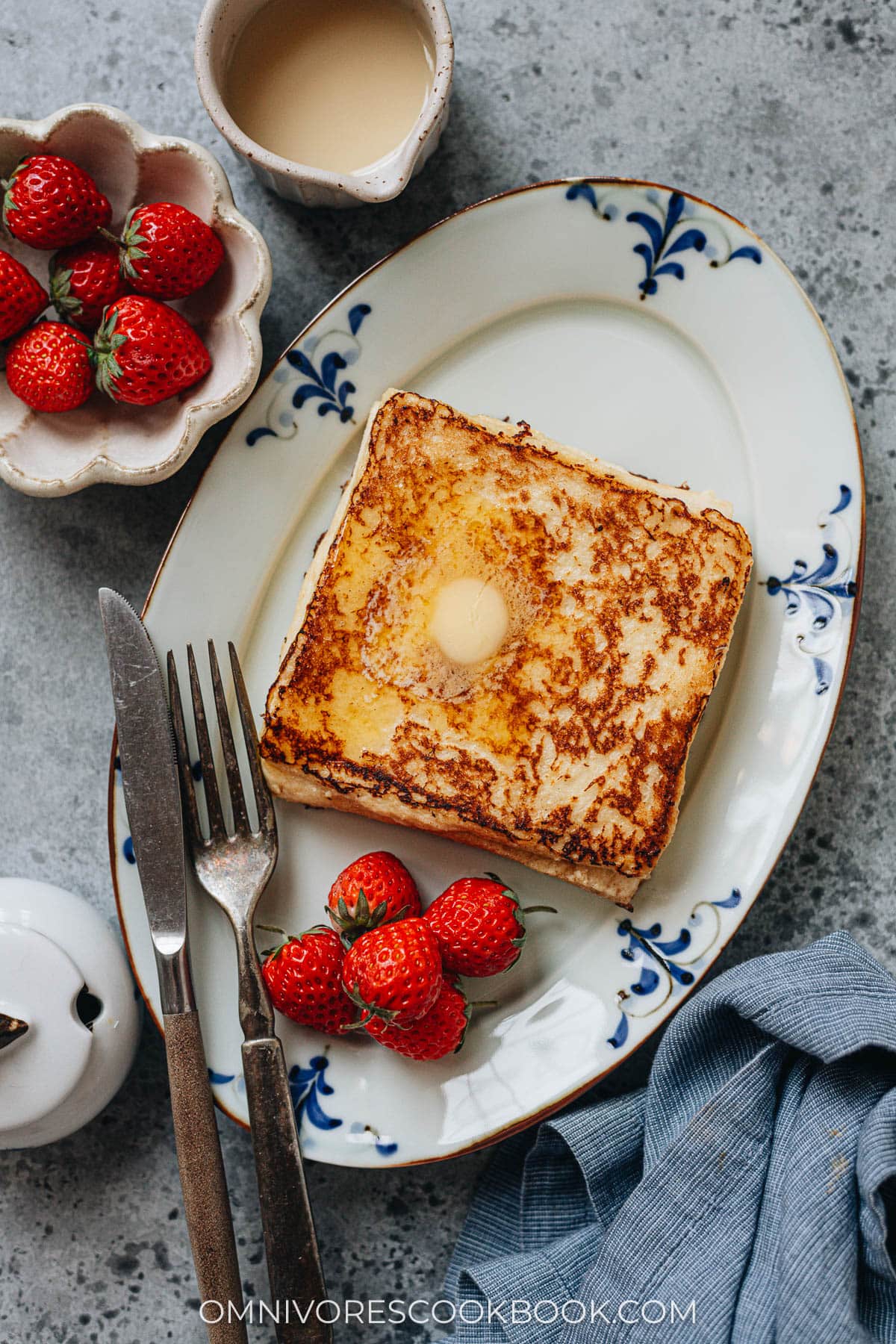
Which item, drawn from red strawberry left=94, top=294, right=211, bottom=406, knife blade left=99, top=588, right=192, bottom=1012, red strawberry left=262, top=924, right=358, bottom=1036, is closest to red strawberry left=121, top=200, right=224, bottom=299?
red strawberry left=94, top=294, right=211, bottom=406

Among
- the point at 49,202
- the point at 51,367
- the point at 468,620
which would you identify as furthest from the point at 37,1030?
the point at 49,202

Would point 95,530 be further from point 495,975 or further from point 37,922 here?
point 495,975

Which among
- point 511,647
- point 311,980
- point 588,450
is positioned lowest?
point 311,980

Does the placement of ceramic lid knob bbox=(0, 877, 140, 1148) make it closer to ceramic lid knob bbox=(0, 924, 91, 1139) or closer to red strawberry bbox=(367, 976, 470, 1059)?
ceramic lid knob bbox=(0, 924, 91, 1139)

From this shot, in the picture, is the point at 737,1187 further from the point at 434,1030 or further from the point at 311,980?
the point at 311,980

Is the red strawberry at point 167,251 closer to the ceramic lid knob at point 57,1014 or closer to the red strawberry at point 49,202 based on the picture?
the red strawberry at point 49,202
